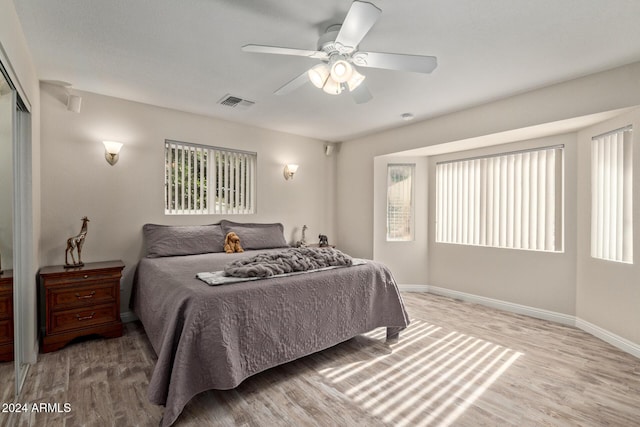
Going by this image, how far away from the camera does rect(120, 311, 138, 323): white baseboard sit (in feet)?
11.0

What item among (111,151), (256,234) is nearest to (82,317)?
(111,151)

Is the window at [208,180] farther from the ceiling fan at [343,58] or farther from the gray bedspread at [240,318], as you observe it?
the ceiling fan at [343,58]

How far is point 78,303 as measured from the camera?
2.76m

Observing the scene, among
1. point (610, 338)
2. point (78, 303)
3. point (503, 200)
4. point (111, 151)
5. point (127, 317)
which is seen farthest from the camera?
point (503, 200)

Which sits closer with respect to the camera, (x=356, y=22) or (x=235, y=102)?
(x=356, y=22)

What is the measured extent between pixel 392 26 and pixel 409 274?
368 cm

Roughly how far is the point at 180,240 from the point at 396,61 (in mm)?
2866

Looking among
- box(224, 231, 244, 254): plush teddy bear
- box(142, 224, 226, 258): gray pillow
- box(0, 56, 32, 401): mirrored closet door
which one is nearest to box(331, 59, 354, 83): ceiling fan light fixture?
box(0, 56, 32, 401): mirrored closet door

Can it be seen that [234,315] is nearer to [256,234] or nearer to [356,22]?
[356,22]

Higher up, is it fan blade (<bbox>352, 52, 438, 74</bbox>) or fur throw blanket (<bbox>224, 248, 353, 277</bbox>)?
fan blade (<bbox>352, 52, 438, 74</bbox>)

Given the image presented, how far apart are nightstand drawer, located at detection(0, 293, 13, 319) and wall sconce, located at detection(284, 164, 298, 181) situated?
3429mm

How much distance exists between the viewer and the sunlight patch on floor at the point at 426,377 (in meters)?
1.92

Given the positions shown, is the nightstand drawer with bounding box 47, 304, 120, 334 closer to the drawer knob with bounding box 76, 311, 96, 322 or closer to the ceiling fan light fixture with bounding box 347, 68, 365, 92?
the drawer knob with bounding box 76, 311, 96, 322

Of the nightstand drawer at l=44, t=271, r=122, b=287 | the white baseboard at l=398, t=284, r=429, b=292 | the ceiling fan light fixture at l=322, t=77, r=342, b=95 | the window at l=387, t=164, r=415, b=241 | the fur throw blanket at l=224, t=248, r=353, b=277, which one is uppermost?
the ceiling fan light fixture at l=322, t=77, r=342, b=95
